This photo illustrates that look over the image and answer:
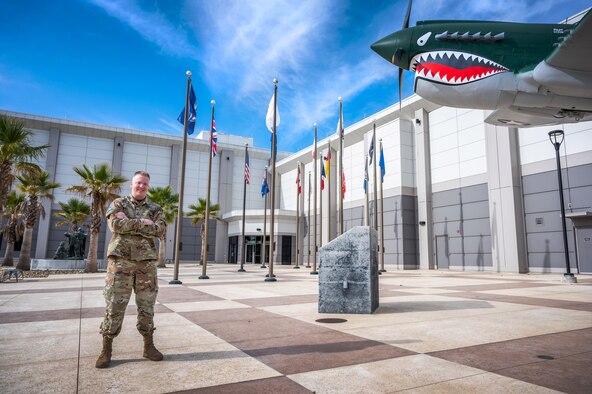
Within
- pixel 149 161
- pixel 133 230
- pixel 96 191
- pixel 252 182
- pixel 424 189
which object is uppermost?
pixel 149 161

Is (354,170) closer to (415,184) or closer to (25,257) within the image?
(415,184)

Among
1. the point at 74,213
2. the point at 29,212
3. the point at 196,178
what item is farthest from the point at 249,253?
the point at 29,212

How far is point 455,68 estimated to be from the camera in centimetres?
649

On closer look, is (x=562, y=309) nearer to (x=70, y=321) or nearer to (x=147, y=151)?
(x=70, y=321)

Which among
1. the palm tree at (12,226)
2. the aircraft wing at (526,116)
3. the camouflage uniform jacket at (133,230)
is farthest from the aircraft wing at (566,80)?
the palm tree at (12,226)

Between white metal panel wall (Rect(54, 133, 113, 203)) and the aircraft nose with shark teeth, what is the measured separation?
4313 centimetres

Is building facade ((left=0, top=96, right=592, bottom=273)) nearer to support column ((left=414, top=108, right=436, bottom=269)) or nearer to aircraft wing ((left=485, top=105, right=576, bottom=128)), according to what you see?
support column ((left=414, top=108, right=436, bottom=269))

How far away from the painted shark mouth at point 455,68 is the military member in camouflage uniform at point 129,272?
5.28m

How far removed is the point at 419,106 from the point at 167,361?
101 feet

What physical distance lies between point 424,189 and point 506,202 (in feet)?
23.8

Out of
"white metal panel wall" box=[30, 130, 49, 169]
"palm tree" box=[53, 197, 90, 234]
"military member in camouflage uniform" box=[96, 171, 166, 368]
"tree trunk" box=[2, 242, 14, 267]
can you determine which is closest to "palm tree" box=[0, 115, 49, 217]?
"palm tree" box=[53, 197, 90, 234]

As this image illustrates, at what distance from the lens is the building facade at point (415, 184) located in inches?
888

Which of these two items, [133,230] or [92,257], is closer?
[133,230]

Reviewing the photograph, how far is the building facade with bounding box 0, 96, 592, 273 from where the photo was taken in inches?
888
